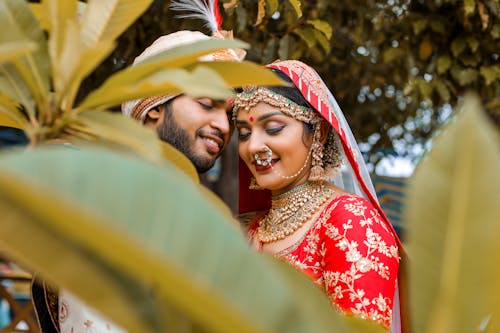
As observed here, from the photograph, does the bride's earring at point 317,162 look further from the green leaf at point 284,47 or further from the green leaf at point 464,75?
the green leaf at point 464,75

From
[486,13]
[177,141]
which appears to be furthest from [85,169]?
[486,13]

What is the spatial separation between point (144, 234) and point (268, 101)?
1721 mm

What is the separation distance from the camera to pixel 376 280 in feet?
6.18

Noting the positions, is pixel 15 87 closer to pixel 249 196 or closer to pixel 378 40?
pixel 249 196

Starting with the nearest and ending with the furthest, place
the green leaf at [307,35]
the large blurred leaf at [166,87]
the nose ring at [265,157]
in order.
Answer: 1. the large blurred leaf at [166,87]
2. the nose ring at [265,157]
3. the green leaf at [307,35]

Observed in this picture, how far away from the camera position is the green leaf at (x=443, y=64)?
3.78 metres

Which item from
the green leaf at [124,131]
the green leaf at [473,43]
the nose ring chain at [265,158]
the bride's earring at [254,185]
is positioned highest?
the green leaf at [124,131]

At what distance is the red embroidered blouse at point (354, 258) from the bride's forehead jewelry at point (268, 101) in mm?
293

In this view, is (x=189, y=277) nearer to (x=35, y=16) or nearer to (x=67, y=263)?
(x=67, y=263)

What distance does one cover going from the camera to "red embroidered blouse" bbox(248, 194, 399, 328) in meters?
1.86

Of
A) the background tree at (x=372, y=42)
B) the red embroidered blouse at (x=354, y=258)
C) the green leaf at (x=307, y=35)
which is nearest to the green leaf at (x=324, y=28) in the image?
the background tree at (x=372, y=42)

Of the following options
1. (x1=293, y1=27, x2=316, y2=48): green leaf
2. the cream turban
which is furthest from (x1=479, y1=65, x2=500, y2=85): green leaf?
the cream turban

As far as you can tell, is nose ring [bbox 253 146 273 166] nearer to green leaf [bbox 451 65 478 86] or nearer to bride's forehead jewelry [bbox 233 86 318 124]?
bride's forehead jewelry [bbox 233 86 318 124]

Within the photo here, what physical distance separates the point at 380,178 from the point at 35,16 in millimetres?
4713
